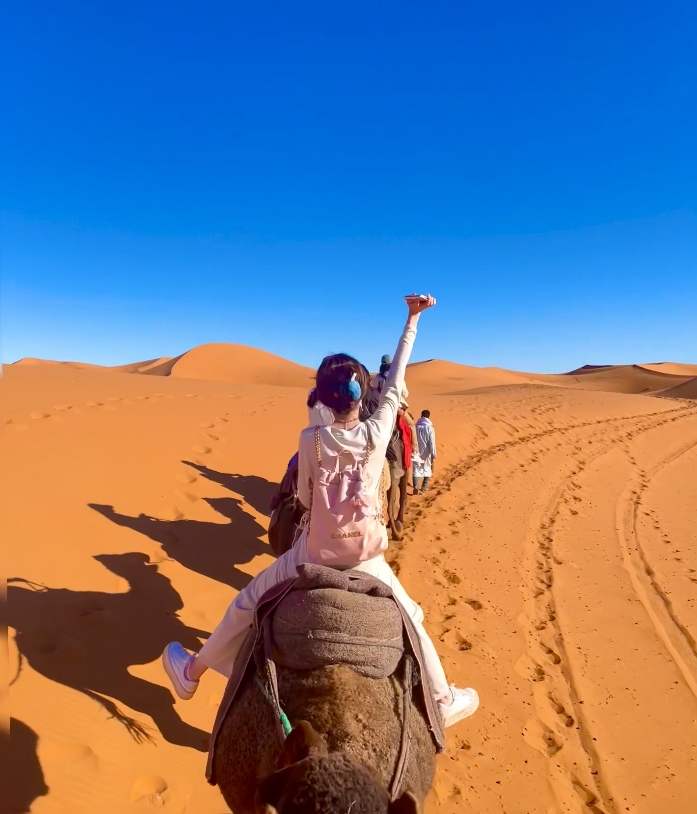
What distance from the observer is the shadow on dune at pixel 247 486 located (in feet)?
24.9

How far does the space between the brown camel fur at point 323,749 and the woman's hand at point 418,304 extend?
5.64ft

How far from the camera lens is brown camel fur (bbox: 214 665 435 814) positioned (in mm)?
1352

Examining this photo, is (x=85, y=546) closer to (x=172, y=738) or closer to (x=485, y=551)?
(x=172, y=738)

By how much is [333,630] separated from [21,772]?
206 cm

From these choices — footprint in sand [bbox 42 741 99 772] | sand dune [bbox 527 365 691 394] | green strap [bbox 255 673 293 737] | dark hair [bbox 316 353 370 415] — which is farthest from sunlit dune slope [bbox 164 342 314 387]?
green strap [bbox 255 673 293 737]

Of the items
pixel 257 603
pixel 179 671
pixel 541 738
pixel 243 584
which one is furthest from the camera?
pixel 243 584

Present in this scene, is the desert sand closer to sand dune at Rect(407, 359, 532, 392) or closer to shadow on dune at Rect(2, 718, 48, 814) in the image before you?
shadow on dune at Rect(2, 718, 48, 814)

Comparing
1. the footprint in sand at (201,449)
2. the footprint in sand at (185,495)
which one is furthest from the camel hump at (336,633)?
the footprint in sand at (201,449)

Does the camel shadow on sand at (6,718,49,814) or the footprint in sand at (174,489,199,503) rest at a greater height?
the footprint in sand at (174,489,199,503)

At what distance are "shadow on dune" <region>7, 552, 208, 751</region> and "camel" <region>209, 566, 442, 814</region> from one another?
5.03ft

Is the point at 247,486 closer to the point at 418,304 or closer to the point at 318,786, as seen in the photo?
the point at 418,304

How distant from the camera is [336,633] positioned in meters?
2.06

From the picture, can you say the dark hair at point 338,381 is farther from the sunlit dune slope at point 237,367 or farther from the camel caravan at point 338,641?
the sunlit dune slope at point 237,367

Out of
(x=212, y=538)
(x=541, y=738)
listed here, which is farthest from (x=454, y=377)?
(x=541, y=738)
